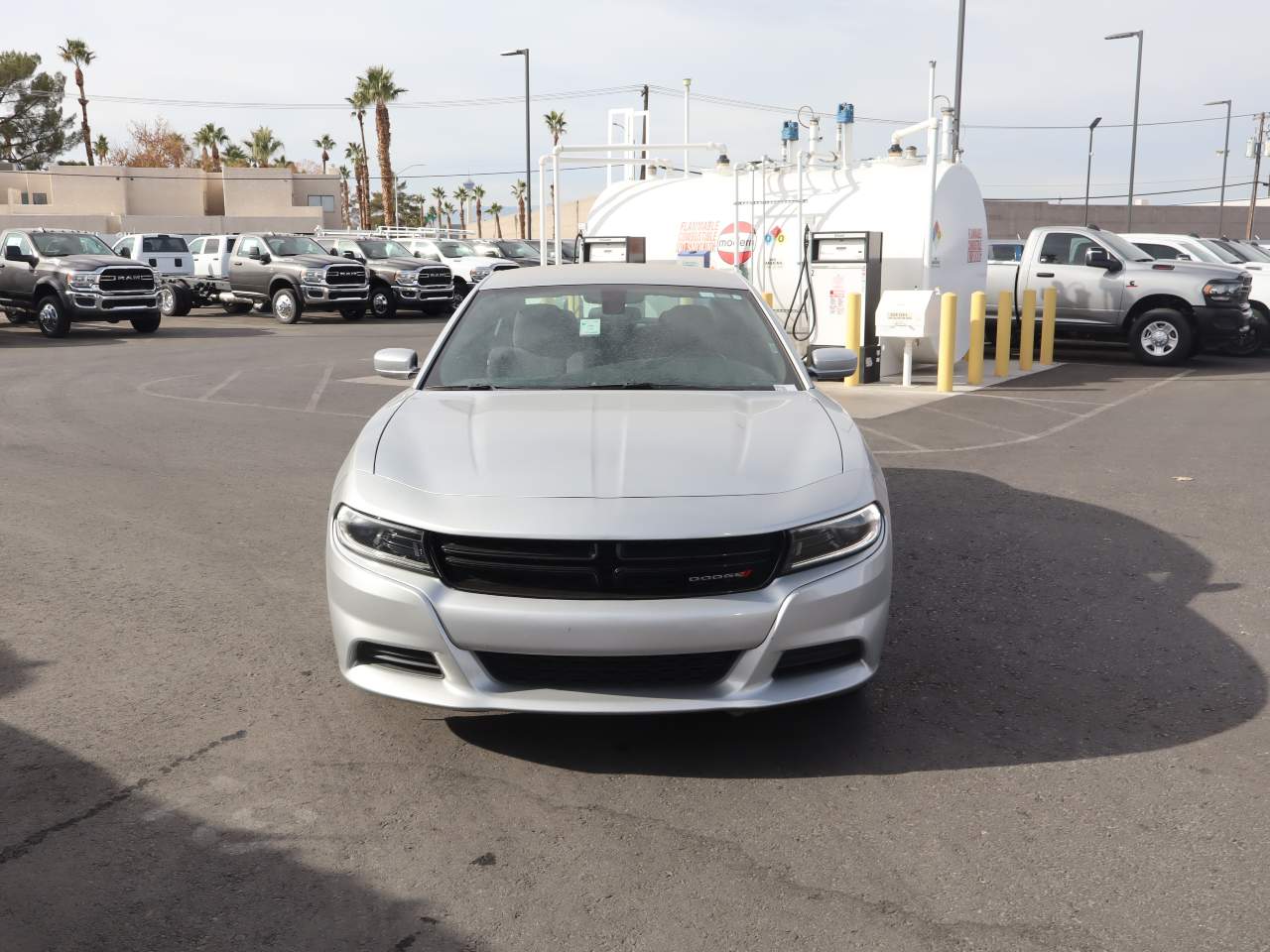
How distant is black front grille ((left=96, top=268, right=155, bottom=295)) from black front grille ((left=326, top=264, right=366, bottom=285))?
4.27 meters

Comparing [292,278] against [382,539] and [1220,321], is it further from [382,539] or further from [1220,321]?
[382,539]

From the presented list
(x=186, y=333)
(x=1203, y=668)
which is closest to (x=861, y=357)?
(x=1203, y=668)

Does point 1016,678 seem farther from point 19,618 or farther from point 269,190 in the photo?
point 269,190

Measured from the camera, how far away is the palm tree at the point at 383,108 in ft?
165

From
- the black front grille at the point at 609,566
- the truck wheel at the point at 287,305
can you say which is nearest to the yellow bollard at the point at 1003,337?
the black front grille at the point at 609,566

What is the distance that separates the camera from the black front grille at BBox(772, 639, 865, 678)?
367 cm

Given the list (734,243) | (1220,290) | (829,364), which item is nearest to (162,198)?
(734,243)

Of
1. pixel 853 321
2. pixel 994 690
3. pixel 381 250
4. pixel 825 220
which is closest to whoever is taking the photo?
pixel 994 690

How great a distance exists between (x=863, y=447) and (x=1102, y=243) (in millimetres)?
15022

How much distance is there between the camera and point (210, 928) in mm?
2955

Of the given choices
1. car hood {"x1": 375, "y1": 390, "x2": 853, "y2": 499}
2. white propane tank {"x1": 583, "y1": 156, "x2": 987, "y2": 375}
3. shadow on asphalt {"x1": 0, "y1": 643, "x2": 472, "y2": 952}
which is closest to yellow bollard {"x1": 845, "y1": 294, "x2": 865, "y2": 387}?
white propane tank {"x1": 583, "y1": 156, "x2": 987, "y2": 375}

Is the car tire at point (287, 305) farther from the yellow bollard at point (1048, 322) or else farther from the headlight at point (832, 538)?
the headlight at point (832, 538)

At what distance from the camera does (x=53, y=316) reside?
74.2ft

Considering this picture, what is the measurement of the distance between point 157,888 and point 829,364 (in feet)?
12.0
